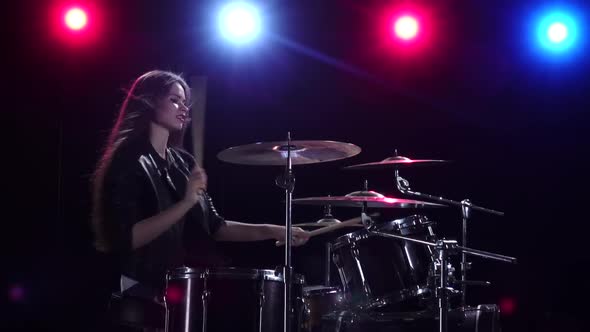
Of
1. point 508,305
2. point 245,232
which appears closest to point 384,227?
point 245,232

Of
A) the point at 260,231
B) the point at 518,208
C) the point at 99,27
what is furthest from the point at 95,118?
the point at 518,208

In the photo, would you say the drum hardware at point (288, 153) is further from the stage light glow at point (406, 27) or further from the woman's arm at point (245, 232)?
the stage light glow at point (406, 27)

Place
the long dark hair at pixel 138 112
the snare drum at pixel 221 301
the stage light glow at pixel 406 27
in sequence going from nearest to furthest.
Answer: the snare drum at pixel 221 301
the long dark hair at pixel 138 112
the stage light glow at pixel 406 27

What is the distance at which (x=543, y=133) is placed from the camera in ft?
19.0

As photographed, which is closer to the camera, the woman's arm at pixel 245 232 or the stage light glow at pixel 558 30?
the woman's arm at pixel 245 232

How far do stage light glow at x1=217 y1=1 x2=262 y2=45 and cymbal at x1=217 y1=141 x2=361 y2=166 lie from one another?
4.60ft

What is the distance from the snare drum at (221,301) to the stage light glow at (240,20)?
243cm

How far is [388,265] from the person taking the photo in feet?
15.4

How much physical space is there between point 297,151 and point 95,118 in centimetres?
198

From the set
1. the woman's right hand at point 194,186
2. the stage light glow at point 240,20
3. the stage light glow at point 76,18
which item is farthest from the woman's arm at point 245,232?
the stage light glow at point 76,18

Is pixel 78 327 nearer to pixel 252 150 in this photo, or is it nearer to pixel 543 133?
pixel 252 150

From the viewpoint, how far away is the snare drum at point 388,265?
463 cm

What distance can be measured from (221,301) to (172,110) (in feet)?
3.30

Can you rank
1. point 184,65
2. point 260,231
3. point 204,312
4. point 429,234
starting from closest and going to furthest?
point 204,312
point 260,231
point 429,234
point 184,65
